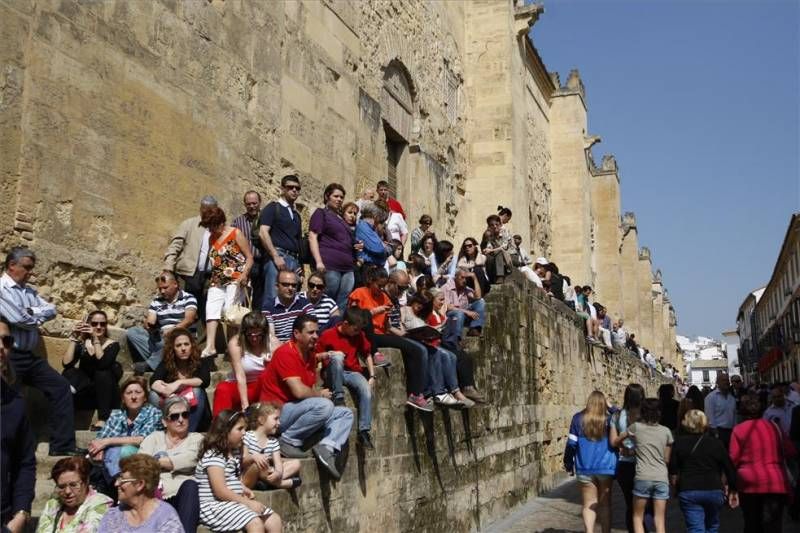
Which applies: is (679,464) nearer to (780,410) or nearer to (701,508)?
(701,508)

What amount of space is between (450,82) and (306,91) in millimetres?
7706

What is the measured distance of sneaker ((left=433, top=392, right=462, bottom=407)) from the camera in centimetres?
859

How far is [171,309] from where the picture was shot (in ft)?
23.5

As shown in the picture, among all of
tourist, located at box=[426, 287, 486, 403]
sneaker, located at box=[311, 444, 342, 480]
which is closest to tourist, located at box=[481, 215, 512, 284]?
tourist, located at box=[426, 287, 486, 403]

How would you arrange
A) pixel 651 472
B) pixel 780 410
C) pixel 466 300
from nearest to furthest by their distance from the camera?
pixel 651 472 < pixel 780 410 < pixel 466 300

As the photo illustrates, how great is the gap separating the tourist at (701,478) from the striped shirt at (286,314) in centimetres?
349

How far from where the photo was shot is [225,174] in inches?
373

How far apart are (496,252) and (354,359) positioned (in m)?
5.99

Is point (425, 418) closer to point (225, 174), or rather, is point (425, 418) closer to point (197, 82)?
point (225, 174)

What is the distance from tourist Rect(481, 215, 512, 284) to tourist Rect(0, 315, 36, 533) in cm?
849

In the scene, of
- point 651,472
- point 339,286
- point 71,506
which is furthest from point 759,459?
point 71,506

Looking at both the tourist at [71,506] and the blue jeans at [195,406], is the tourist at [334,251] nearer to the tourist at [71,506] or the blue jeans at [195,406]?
the blue jeans at [195,406]

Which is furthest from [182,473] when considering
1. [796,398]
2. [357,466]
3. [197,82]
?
[796,398]

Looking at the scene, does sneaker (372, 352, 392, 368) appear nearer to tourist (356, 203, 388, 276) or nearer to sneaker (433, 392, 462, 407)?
sneaker (433, 392, 462, 407)
